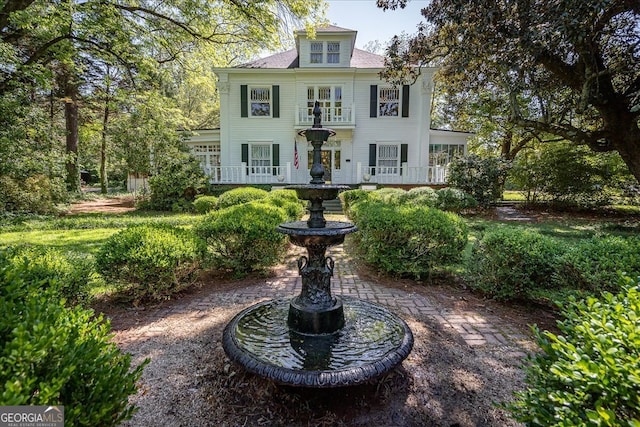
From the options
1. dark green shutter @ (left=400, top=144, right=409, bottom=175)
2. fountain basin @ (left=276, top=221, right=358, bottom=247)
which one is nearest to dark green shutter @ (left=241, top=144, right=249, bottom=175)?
dark green shutter @ (left=400, top=144, right=409, bottom=175)

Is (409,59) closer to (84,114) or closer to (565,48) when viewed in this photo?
(565,48)

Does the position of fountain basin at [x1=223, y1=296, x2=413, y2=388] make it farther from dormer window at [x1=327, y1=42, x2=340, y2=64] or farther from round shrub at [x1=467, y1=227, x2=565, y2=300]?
dormer window at [x1=327, y1=42, x2=340, y2=64]

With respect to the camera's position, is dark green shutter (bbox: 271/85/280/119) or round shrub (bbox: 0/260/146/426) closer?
round shrub (bbox: 0/260/146/426)

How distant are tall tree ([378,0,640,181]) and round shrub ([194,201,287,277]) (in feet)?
20.4

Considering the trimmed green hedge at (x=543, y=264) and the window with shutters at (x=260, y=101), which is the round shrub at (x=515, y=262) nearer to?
the trimmed green hedge at (x=543, y=264)

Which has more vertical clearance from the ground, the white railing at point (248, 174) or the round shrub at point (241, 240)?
the white railing at point (248, 174)

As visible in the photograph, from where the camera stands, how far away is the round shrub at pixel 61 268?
10.0 feet

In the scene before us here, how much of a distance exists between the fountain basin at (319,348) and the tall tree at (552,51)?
666 centimetres

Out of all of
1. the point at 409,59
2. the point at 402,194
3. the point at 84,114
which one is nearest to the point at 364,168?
Answer: the point at 402,194

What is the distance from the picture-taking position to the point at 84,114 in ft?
61.5

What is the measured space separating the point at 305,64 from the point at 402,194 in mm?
10322

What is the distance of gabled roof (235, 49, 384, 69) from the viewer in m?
17.2

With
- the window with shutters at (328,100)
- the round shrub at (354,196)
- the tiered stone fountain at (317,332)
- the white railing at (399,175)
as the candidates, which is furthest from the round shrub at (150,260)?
the window with shutters at (328,100)

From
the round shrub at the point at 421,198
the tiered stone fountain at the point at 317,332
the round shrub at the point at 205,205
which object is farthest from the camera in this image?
the round shrub at the point at 205,205
